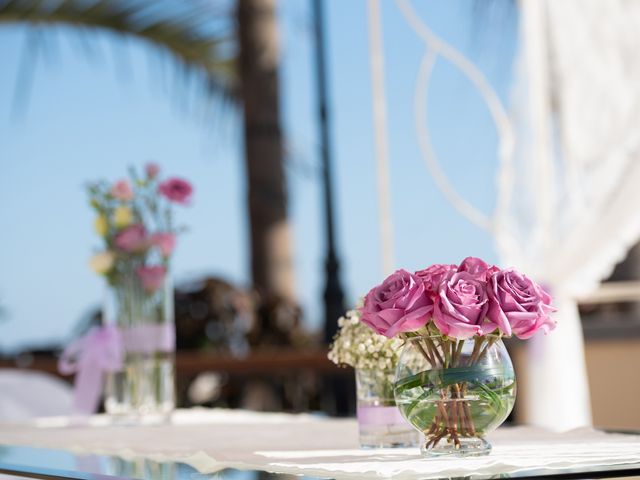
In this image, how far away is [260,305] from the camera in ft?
15.6

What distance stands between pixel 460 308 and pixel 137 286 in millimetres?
1055

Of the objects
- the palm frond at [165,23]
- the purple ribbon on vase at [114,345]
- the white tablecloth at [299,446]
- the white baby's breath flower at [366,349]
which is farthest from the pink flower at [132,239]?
the palm frond at [165,23]

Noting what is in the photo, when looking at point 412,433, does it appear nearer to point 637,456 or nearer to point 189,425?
point 637,456

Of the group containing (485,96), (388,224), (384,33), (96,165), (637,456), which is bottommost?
(637,456)

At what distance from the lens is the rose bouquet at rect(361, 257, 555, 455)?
1116 millimetres

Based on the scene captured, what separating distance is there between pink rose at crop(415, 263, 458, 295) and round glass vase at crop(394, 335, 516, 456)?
0.05 m

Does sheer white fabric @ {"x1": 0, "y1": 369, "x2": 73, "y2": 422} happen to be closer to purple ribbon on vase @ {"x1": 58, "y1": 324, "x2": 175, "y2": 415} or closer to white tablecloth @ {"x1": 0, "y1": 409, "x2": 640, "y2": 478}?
white tablecloth @ {"x1": 0, "y1": 409, "x2": 640, "y2": 478}

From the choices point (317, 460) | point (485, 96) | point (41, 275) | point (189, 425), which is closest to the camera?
point (317, 460)

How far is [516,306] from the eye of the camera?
3.68ft

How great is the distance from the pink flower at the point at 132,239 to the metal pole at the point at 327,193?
2042 mm

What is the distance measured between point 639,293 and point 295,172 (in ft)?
9.42

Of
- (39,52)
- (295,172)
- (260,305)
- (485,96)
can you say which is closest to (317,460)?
(485,96)

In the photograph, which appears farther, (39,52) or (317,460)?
(39,52)

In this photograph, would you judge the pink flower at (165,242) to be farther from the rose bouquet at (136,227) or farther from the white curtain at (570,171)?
the white curtain at (570,171)
